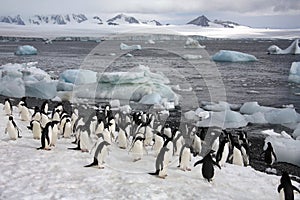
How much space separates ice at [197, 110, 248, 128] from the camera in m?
14.1

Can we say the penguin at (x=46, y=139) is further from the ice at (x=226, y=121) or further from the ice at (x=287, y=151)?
the ice at (x=226, y=121)

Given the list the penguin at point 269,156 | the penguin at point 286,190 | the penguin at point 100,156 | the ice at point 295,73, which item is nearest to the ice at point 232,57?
the ice at point 295,73

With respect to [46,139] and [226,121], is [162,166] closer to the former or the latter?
[46,139]

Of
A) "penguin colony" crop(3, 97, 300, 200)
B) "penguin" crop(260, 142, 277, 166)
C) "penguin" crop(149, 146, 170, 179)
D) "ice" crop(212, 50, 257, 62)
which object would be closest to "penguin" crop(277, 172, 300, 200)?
"penguin colony" crop(3, 97, 300, 200)

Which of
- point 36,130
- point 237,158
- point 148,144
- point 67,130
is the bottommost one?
point 237,158

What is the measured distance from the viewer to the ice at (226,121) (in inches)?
555

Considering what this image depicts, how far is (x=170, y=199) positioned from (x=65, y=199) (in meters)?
1.54

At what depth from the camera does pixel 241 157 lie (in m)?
9.10

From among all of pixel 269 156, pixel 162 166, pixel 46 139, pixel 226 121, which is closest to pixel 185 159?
pixel 162 166

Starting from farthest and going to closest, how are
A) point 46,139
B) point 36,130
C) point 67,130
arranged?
point 67,130 → point 36,130 → point 46,139

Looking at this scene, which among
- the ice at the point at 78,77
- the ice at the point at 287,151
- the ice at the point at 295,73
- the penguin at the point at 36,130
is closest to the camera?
the penguin at the point at 36,130

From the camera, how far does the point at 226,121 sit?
1438 centimetres

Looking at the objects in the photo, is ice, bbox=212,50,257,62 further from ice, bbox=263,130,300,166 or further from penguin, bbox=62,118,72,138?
penguin, bbox=62,118,72,138

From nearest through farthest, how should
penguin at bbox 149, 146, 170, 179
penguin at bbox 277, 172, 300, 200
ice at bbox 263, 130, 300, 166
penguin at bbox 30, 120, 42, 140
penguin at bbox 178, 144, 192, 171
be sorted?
penguin at bbox 277, 172, 300, 200 → penguin at bbox 149, 146, 170, 179 → penguin at bbox 178, 144, 192, 171 → penguin at bbox 30, 120, 42, 140 → ice at bbox 263, 130, 300, 166
